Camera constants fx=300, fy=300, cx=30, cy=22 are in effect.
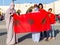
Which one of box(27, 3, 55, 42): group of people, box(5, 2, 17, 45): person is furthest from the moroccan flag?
box(5, 2, 17, 45): person

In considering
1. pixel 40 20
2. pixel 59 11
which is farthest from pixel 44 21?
pixel 59 11

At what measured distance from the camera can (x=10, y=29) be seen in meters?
16.0

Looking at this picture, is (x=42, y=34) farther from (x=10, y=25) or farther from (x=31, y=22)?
(x=10, y=25)

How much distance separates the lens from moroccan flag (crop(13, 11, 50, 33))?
16.9 m

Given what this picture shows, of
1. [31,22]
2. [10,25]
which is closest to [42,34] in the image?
[31,22]

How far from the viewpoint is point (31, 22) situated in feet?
56.2

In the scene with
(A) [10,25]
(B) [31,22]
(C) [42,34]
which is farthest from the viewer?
(C) [42,34]

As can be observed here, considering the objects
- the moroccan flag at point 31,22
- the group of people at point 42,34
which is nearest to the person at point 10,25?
the moroccan flag at point 31,22

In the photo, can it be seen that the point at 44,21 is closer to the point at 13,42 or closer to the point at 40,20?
the point at 40,20

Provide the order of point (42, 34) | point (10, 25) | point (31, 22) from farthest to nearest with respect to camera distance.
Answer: point (42, 34), point (31, 22), point (10, 25)

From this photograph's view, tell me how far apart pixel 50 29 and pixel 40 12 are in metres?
1.40

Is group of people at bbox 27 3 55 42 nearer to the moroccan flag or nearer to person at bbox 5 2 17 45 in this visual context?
the moroccan flag

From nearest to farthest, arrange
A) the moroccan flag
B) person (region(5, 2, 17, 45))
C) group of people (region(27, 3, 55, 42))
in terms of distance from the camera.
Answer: person (region(5, 2, 17, 45)), the moroccan flag, group of people (region(27, 3, 55, 42))

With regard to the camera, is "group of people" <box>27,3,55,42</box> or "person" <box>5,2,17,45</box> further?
"group of people" <box>27,3,55,42</box>
